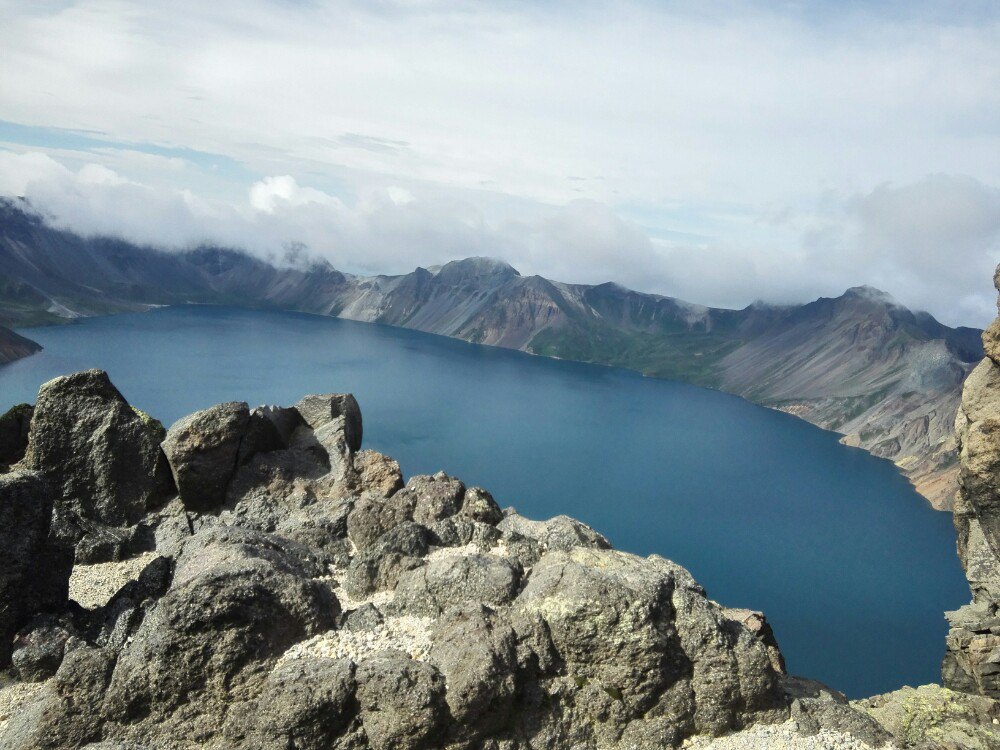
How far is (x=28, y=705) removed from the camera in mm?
16531

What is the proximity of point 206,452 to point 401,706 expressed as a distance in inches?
683

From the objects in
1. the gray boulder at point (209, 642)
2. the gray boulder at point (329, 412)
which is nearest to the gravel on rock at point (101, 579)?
the gray boulder at point (209, 642)

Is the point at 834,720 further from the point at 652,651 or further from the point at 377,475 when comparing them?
the point at 377,475

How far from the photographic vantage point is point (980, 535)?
39.2 m

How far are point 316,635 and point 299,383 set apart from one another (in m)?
171

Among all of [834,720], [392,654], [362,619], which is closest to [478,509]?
[362,619]

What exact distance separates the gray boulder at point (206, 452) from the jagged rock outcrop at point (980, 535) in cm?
3819

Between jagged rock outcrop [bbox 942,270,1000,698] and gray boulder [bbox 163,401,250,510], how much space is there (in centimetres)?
3819

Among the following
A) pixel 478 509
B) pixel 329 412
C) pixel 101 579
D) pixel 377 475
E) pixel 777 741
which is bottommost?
pixel 101 579

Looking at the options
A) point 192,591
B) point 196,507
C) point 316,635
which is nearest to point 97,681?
point 192,591

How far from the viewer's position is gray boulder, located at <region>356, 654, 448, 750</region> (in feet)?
51.9

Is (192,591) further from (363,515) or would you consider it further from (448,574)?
(363,515)

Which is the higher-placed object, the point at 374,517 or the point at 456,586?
the point at 456,586

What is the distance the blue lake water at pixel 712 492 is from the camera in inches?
3103
